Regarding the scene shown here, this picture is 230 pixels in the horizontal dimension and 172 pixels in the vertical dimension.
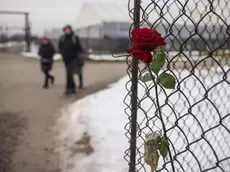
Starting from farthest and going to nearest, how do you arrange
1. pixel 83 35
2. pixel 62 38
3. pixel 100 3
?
pixel 83 35 → pixel 100 3 → pixel 62 38

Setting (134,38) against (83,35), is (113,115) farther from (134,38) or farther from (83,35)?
(83,35)

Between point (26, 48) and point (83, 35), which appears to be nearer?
point (83, 35)

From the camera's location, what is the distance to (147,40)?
1.41m

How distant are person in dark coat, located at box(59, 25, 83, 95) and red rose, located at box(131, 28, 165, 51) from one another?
703cm

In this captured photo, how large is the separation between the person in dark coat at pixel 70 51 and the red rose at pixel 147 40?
703cm

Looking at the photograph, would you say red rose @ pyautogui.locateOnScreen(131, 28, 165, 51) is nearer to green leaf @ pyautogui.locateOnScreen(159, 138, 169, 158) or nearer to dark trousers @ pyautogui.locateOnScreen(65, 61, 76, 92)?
green leaf @ pyautogui.locateOnScreen(159, 138, 169, 158)

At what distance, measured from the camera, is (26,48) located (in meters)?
29.3

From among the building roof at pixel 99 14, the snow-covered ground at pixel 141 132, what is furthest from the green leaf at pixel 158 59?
the building roof at pixel 99 14

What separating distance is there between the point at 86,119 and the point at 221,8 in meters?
2.80

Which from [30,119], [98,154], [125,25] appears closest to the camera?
[98,154]

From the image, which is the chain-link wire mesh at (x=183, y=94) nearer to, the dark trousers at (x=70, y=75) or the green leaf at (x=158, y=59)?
the green leaf at (x=158, y=59)

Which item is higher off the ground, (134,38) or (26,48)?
(134,38)

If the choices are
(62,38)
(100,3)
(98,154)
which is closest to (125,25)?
(100,3)

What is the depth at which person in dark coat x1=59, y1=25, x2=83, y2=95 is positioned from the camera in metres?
8.43
